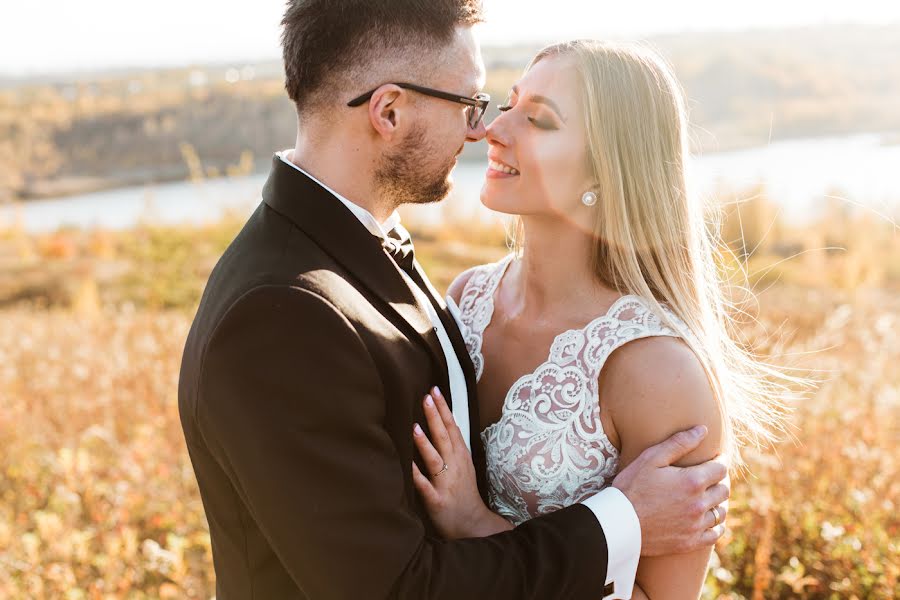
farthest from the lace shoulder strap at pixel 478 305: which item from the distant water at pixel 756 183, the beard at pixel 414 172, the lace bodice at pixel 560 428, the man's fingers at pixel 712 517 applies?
the distant water at pixel 756 183

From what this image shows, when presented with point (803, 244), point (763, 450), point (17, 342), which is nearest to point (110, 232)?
point (17, 342)

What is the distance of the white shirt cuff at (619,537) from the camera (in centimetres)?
227

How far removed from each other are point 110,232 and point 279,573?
37.9 feet

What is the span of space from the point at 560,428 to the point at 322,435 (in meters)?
0.96

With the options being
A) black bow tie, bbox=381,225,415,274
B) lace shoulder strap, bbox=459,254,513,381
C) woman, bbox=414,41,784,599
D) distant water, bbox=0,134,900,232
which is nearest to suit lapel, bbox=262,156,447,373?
black bow tie, bbox=381,225,415,274

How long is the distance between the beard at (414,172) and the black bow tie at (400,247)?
130mm

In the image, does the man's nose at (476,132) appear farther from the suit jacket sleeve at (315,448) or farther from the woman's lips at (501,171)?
the suit jacket sleeve at (315,448)

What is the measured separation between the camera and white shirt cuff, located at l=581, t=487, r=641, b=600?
7.45ft

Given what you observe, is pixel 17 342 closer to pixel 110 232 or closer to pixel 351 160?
pixel 351 160

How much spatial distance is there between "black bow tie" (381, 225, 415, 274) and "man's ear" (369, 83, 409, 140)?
31 cm

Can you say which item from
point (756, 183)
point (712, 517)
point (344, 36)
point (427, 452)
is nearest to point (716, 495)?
point (712, 517)

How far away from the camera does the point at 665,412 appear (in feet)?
8.07

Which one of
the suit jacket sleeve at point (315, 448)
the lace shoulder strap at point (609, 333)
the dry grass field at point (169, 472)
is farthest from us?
the dry grass field at point (169, 472)

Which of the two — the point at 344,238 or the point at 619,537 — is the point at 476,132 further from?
the point at 619,537
